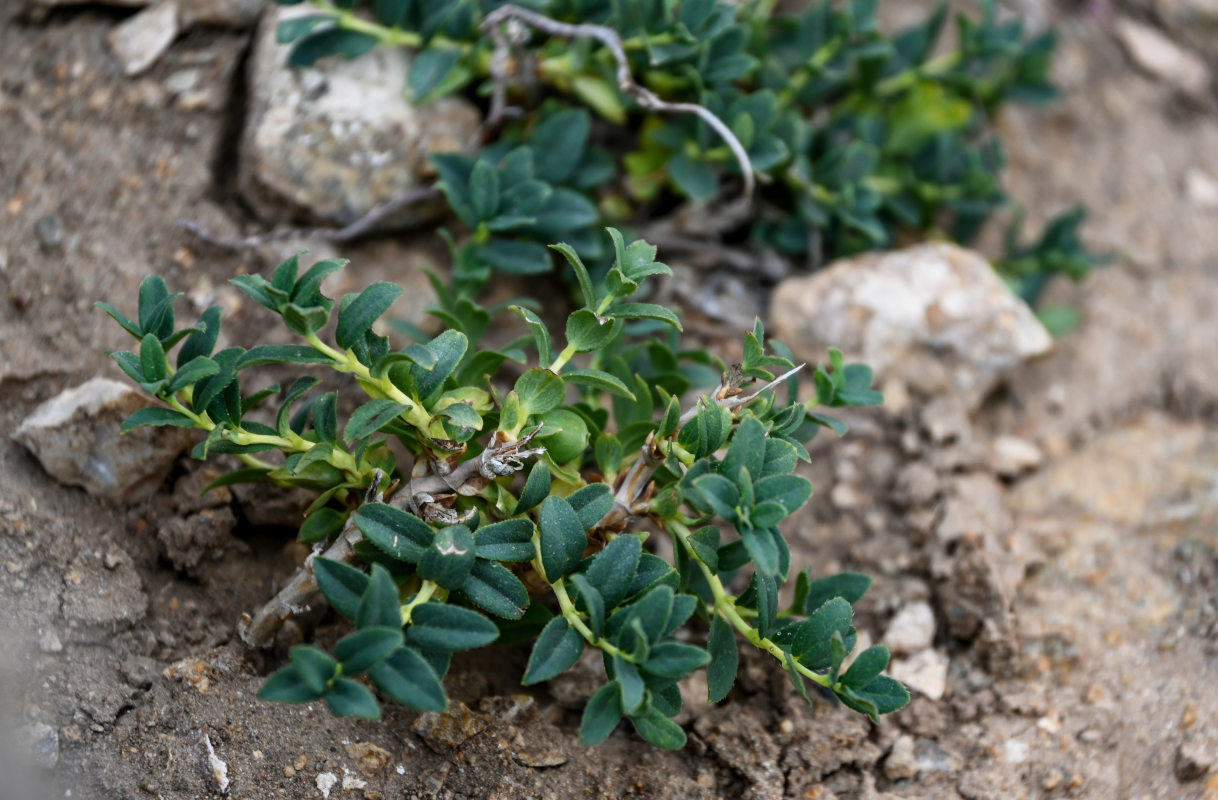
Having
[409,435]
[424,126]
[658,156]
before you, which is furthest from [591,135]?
[409,435]

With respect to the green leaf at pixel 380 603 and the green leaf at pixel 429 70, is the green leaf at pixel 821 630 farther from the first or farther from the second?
the green leaf at pixel 429 70

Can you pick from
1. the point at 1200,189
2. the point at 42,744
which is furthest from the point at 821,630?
the point at 1200,189

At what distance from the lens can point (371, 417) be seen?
197 centimetres

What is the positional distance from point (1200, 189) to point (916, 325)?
1569 mm

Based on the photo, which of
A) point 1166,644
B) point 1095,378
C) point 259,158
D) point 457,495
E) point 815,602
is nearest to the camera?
point 457,495

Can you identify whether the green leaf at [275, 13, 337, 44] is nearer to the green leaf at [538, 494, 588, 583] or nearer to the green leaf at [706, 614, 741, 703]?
the green leaf at [538, 494, 588, 583]

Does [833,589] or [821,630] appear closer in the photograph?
[821,630]

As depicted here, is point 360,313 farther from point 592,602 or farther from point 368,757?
point 368,757

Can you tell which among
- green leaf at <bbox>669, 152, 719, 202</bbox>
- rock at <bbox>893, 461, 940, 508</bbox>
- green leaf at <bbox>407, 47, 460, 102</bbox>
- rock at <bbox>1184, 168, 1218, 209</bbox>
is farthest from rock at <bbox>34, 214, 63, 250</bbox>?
rock at <bbox>1184, 168, 1218, 209</bbox>

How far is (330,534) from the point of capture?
216 cm

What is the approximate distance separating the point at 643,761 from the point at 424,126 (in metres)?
1.85

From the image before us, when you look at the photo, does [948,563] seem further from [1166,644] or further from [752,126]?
[752,126]

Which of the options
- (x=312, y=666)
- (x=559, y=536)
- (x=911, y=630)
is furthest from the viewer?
(x=911, y=630)

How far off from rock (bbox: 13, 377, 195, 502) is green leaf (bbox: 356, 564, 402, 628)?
85 cm
